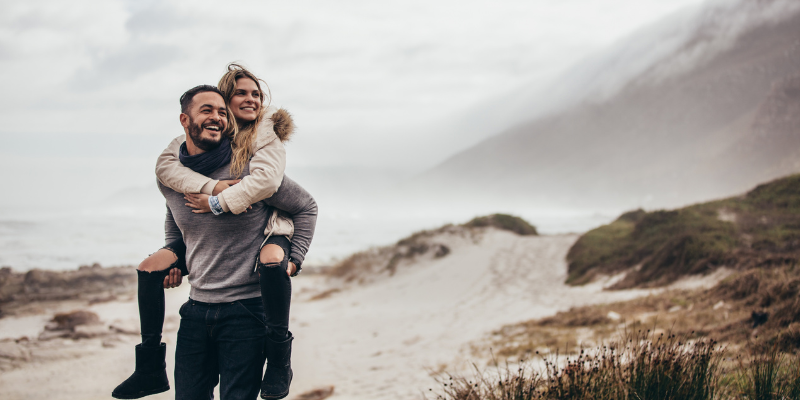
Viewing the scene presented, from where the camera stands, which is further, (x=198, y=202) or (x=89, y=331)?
(x=89, y=331)

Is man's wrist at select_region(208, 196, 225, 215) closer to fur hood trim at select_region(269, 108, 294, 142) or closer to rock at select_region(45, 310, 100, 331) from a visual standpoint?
fur hood trim at select_region(269, 108, 294, 142)

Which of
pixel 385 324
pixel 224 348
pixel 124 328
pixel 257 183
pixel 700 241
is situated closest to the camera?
pixel 257 183

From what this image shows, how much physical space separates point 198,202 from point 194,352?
666mm

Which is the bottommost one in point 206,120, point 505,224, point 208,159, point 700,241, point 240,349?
point 240,349

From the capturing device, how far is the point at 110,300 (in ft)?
38.4

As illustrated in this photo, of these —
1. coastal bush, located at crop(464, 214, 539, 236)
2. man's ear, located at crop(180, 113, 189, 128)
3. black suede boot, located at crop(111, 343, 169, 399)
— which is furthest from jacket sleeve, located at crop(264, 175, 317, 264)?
coastal bush, located at crop(464, 214, 539, 236)

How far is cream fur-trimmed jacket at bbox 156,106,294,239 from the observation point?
74.2 inches

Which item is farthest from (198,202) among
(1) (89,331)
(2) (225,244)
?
(1) (89,331)

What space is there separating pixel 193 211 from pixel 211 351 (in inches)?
25.2

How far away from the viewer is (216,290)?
2041 millimetres

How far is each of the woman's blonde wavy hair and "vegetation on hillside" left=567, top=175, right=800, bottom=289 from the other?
8.28m

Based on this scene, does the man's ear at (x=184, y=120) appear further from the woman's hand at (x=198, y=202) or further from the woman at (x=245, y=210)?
the woman's hand at (x=198, y=202)

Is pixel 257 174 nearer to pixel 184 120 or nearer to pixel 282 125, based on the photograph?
pixel 282 125

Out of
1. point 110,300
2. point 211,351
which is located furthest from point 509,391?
point 110,300
